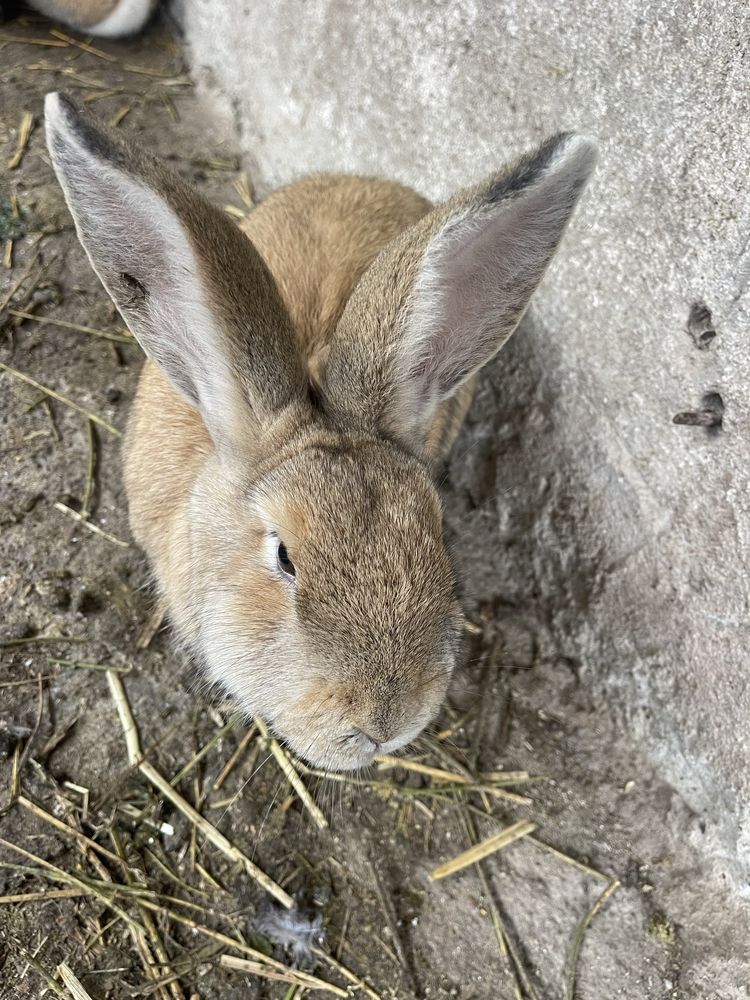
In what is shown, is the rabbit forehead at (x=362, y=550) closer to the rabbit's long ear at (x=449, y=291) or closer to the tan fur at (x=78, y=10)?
the rabbit's long ear at (x=449, y=291)

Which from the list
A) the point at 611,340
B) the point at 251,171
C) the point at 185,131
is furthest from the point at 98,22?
the point at 611,340

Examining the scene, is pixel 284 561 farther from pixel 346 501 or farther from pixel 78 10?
pixel 78 10

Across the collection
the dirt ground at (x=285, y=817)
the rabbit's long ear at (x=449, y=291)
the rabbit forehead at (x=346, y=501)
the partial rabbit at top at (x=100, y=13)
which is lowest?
the dirt ground at (x=285, y=817)

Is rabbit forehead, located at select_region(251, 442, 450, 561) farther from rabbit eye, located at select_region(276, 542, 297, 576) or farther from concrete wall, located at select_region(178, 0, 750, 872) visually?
concrete wall, located at select_region(178, 0, 750, 872)

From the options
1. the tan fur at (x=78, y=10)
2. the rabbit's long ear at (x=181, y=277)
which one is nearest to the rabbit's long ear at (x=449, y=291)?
the rabbit's long ear at (x=181, y=277)

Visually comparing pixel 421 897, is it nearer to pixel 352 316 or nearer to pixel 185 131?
pixel 352 316

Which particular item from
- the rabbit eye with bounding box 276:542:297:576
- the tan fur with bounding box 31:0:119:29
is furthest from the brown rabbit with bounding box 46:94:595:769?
the tan fur with bounding box 31:0:119:29
